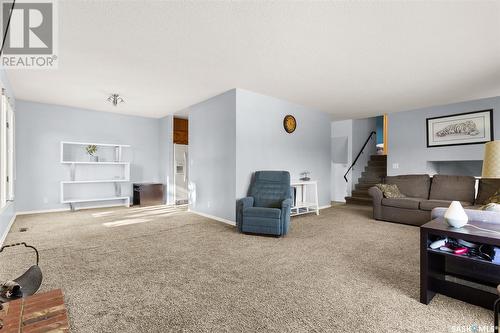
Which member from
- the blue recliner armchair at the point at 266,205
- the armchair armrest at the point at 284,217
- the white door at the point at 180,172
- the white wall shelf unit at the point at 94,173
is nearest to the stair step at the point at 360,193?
the blue recliner armchair at the point at 266,205

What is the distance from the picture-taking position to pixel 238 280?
7.77 feet

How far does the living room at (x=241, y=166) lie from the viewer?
1.93 metres

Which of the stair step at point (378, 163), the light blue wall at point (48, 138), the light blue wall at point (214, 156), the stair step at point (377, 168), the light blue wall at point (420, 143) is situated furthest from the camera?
the stair step at point (378, 163)

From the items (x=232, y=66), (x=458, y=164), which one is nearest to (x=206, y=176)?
(x=232, y=66)

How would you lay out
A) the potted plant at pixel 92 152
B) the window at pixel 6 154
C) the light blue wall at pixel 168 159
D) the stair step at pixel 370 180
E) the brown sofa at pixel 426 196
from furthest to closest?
the stair step at pixel 370 180 → the light blue wall at pixel 168 159 → the potted plant at pixel 92 152 → the brown sofa at pixel 426 196 → the window at pixel 6 154

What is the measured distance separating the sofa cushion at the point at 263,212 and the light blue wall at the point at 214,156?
0.72 metres

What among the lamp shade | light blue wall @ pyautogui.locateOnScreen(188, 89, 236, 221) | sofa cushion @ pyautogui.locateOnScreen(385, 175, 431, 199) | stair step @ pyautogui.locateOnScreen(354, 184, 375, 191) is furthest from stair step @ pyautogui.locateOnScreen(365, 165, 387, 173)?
the lamp shade

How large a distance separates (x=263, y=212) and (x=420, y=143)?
4.77 metres

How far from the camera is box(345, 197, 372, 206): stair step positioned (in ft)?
23.1

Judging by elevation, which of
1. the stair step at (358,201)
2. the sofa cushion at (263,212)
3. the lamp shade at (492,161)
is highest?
the lamp shade at (492,161)

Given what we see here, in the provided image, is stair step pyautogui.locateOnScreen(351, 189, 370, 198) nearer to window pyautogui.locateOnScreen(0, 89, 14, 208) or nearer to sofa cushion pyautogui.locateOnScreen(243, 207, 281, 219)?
sofa cushion pyautogui.locateOnScreen(243, 207, 281, 219)

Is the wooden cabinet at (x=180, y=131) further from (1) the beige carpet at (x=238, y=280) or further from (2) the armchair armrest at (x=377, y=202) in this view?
(2) the armchair armrest at (x=377, y=202)

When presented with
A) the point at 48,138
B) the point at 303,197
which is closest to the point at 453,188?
the point at 303,197

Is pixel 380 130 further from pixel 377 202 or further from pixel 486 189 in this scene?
pixel 486 189
